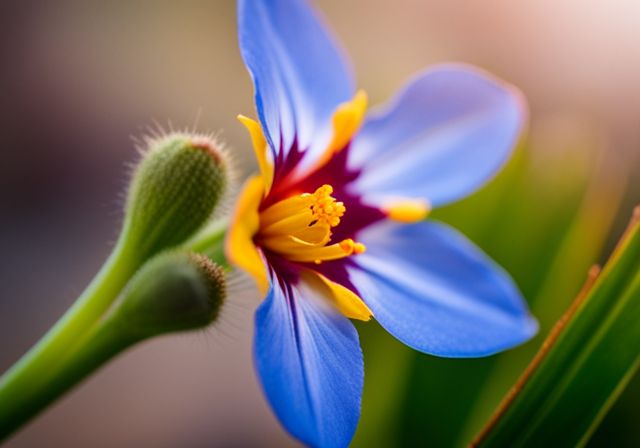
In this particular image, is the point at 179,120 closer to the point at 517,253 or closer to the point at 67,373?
the point at 517,253

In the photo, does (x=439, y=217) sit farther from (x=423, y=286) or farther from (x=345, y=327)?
(x=345, y=327)

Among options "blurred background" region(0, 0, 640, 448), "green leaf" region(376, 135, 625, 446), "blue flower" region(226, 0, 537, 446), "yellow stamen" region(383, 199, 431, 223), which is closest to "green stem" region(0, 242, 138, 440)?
"blue flower" region(226, 0, 537, 446)

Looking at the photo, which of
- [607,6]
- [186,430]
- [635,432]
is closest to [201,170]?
[635,432]

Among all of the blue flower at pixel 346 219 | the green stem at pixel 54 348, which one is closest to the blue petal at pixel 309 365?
the blue flower at pixel 346 219

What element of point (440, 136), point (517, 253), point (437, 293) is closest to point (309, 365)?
point (437, 293)

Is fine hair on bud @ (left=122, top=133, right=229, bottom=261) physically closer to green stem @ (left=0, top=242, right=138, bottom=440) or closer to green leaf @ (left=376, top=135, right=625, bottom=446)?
green stem @ (left=0, top=242, right=138, bottom=440)

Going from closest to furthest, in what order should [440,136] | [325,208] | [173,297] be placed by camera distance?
[173,297] → [325,208] → [440,136]

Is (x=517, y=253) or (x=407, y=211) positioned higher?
(x=407, y=211)
